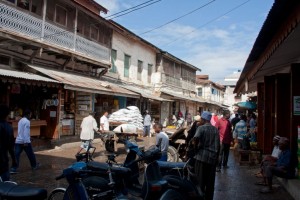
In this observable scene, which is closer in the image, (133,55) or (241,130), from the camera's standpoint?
(241,130)

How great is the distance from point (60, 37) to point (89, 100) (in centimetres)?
407

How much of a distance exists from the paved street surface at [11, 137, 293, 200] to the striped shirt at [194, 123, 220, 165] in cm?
117

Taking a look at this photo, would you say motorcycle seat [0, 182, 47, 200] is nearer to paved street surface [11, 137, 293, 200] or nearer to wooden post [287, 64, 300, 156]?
paved street surface [11, 137, 293, 200]

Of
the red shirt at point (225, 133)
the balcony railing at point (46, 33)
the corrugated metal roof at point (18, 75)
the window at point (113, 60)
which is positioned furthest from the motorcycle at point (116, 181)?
the window at point (113, 60)

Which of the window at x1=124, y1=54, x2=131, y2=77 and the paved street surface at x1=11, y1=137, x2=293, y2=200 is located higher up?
the window at x1=124, y1=54, x2=131, y2=77

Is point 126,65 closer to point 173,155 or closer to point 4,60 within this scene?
point 4,60

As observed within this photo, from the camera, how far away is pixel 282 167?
7309mm

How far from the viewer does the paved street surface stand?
283 inches

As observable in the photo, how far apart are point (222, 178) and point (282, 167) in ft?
6.63

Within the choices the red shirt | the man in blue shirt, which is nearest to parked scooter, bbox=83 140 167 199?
the man in blue shirt

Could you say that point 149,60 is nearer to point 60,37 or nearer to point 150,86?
point 150,86

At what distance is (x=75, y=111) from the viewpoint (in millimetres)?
17031

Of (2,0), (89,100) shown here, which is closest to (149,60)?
(89,100)

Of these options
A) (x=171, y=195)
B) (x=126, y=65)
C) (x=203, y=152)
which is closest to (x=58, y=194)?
(x=171, y=195)
